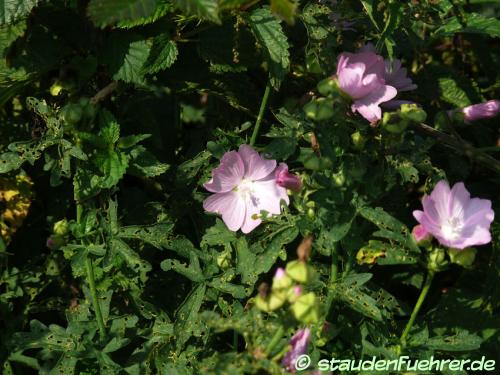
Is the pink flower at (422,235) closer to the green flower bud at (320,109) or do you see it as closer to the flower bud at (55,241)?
the green flower bud at (320,109)

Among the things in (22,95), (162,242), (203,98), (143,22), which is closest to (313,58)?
(143,22)

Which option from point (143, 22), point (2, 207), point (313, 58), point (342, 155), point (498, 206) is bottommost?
point (498, 206)

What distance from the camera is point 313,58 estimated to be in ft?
5.64

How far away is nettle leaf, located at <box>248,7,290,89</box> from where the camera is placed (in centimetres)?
169

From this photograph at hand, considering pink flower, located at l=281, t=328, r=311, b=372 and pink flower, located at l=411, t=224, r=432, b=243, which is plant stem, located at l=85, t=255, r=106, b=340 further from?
pink flower, located at l=411, t=224, r=432, b=243

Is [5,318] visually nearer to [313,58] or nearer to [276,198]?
[276,198]

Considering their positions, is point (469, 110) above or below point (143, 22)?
below

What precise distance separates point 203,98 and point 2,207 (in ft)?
2.24

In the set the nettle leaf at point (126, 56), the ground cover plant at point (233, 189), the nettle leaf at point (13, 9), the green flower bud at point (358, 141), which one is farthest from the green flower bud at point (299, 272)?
the nettle leaf at point (13, 9)

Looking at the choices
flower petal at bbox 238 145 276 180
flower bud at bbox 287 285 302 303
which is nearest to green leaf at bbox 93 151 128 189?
flower petal at bbox 238 145 276 180

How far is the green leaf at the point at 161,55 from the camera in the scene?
174cm

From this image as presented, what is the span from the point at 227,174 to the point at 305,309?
654 mm

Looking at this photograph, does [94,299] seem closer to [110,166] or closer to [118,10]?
[110,166]

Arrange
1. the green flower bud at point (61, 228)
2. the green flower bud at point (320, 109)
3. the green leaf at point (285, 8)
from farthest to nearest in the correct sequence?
the green flower bud at point (61, 228) < the green flower bud at point (320, 109) < the green leaf at point (285, 8)
